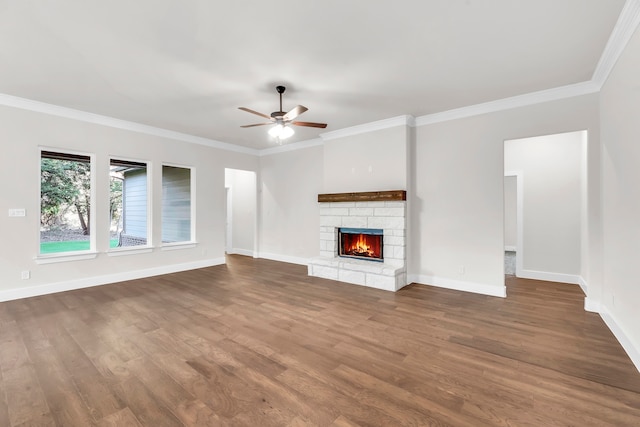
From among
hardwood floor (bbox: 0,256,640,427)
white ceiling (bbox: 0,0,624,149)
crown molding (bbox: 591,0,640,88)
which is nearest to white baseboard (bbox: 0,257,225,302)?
hardwood floor (bbox: 0,256,640,427)

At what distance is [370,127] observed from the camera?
5.23m

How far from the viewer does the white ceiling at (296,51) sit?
7.49ft

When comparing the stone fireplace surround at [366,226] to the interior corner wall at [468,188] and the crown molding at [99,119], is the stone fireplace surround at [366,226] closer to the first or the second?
the interior corner wall at [468,188]

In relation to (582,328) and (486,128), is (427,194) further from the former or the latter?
(582,328)

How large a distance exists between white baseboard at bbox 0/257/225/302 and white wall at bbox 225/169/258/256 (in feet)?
6.02

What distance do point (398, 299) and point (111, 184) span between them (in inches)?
212

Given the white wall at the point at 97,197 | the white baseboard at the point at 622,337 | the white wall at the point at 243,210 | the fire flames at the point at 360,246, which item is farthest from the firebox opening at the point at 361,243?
the white wall at the point at 243,210

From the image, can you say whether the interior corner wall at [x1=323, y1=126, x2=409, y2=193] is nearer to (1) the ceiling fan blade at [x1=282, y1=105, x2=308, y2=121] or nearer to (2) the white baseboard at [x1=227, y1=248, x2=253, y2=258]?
(1) the ceiling fan blade at [x1=282, y1=105, x2=308, y2=121]

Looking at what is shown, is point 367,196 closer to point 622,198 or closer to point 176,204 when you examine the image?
point 622,198

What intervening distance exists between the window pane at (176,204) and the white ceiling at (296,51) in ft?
6.36

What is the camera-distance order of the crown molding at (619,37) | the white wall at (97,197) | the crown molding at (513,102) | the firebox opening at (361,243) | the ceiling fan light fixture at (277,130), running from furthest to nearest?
the firebox opening at (361,243), the white wall at (97,197), the ceiling fan light fixture at (277,130), the crown molding at (513,102), the crown molding at (619,37)

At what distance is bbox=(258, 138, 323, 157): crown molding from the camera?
21.1 ft

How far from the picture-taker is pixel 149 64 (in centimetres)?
310

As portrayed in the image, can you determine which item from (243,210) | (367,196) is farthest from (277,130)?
(243,210)
